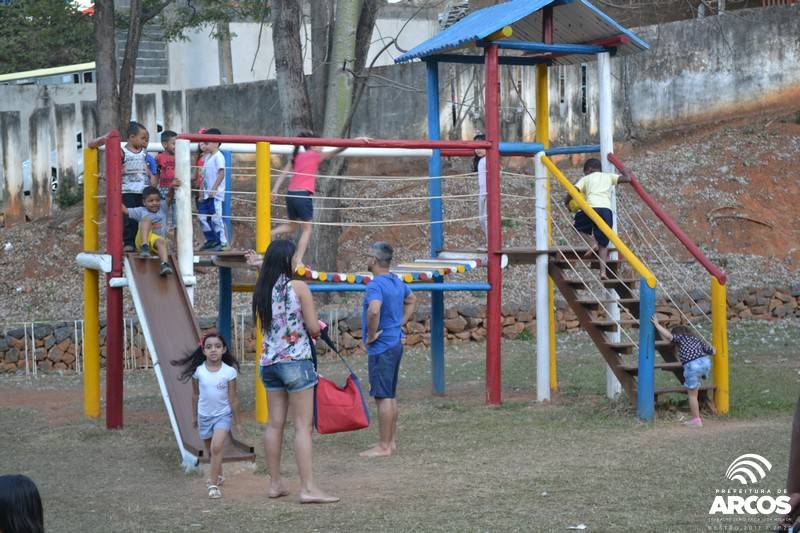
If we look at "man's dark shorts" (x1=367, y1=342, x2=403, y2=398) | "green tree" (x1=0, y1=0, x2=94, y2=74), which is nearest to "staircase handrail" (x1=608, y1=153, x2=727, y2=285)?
"man's dark shorts" (x1=367, y1=342, x2=403, y2=398)

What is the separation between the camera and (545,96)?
486 inches

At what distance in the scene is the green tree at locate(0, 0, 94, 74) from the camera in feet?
86.2

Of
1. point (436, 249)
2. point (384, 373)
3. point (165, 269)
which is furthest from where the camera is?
point (436, 249)

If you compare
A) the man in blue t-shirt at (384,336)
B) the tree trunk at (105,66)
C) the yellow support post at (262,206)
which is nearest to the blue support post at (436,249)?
the yellow support post at (262,206)

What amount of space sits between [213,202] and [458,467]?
435cm

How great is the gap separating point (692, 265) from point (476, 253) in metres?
8.48

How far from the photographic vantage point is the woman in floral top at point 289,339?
7.11 metres

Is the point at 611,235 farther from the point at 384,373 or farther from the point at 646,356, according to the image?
the point at 384,373

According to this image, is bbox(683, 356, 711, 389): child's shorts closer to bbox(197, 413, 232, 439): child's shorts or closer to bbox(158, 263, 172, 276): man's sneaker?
bbox(197, 413, 232, 439): child's shorts

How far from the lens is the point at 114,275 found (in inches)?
399

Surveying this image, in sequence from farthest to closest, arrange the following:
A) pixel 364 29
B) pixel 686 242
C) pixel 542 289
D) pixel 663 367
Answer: pixel 364 29
pixel 542 289
pixel 686 242
pixel 663 367

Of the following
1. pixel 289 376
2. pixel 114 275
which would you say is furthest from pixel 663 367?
pixel 114 275

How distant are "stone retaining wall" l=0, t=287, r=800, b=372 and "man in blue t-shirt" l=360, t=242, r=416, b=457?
20.8 feet

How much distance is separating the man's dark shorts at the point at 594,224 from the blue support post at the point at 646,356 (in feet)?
4.94
